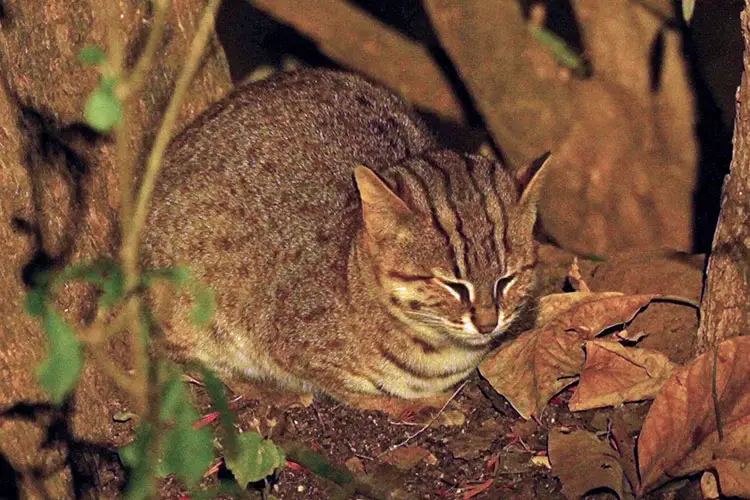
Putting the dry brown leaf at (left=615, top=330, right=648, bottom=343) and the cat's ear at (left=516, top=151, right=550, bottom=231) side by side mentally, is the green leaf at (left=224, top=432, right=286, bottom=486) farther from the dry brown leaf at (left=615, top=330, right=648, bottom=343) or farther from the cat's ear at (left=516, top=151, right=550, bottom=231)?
the dry brown leaf at (left=615, top=330, right=648, bottom=343)

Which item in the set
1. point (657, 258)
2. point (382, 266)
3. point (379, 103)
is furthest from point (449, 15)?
point (382, 266)

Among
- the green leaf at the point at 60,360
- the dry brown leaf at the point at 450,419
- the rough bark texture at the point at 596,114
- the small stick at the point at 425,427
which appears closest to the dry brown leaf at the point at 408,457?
the small stick at the point at 425,427

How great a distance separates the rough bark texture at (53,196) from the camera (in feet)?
12.9

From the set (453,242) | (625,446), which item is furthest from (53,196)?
(625,446)

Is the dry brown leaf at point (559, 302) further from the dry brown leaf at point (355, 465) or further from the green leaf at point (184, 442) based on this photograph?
the green leaf at point (184, 442)

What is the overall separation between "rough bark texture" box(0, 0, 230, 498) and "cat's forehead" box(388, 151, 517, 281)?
1.19 meters

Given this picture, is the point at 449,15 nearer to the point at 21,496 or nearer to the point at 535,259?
the point at 535,259

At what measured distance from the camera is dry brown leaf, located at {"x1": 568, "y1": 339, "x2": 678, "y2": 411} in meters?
4.85

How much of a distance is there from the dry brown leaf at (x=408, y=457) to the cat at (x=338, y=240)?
31cm

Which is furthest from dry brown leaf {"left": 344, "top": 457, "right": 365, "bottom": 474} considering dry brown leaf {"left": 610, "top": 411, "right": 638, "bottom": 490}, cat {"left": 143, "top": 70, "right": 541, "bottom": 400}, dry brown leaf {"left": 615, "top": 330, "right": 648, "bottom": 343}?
dry brown leaf {"left": 615, "top": 330, "right": 648, "bottom": 343}

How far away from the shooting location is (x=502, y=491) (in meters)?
4.61

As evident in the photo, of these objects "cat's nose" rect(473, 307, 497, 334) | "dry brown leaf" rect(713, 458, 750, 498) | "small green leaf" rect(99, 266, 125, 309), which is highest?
"small green leaf" rect(99, 266, 125, 309)

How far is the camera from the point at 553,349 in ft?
16.8

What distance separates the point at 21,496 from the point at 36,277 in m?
0.73
